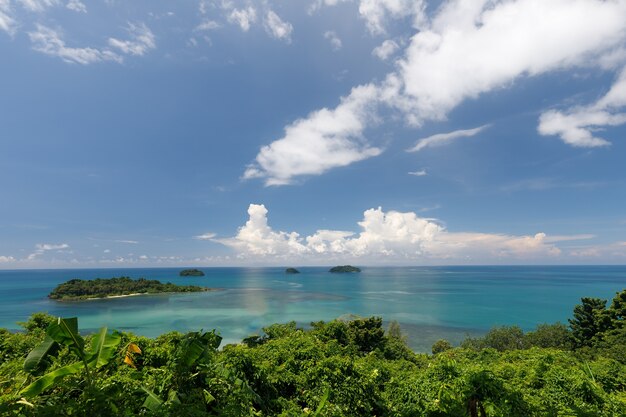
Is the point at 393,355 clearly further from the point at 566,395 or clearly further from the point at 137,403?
the point at 137,403

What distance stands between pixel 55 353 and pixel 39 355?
0.21 metres

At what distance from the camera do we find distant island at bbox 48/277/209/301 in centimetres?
8812

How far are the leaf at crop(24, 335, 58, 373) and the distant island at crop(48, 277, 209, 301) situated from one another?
10735cm

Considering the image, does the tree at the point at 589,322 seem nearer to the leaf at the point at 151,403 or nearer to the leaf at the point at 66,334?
the leaf at the point at 151,403

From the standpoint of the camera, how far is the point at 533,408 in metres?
7.32

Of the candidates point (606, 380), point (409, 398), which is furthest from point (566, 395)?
point (606, 380)

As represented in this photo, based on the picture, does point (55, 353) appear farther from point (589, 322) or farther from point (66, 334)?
point (589, 322)

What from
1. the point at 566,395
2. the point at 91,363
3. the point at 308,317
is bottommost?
the point at 308,317

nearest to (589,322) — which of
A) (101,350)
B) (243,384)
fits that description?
(243,384)

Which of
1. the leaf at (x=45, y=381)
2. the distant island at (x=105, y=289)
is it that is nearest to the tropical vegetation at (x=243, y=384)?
the leaf at (x=45, y=381)

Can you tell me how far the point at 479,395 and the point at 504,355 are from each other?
1515cm

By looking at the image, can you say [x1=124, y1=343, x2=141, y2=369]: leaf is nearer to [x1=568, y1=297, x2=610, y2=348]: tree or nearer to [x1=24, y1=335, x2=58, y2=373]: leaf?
[x1=24, y1=335, x2=58, y2=373]: leaf

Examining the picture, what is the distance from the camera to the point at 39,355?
13.5ft

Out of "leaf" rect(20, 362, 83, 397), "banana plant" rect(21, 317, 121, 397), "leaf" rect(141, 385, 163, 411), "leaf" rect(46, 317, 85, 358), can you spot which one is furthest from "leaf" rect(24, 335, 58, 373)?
"leaf" rect(141, 385, 163, 411)
